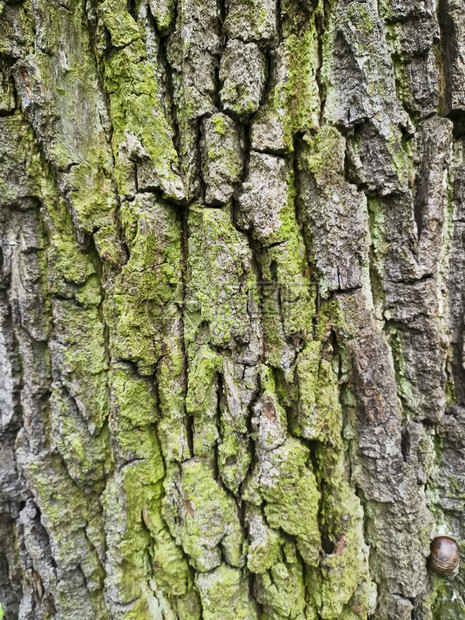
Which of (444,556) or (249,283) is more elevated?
(249,283)

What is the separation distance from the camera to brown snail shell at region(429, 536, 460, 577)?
108cm

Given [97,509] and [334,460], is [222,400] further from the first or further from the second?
[97,509]

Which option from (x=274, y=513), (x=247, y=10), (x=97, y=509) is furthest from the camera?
(x=97, y=509)

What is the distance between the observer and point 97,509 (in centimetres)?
118

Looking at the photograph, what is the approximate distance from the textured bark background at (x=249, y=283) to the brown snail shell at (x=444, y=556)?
44 mm

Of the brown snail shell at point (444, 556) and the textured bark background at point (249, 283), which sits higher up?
the textured bark background at point (249, 283)

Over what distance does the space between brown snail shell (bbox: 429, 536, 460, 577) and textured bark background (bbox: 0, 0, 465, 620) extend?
1.7 inches

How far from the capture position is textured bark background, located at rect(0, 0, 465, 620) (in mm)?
981

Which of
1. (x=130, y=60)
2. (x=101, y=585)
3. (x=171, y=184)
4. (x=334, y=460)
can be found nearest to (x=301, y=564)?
(x=334, y=460)

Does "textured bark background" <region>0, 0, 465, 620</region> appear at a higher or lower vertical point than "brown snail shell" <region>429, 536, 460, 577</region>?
higher

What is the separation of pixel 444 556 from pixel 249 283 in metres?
1.09

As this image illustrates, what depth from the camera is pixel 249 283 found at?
101 centimetres

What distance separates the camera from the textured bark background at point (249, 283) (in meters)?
0.98

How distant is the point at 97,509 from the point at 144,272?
87 centimetres
